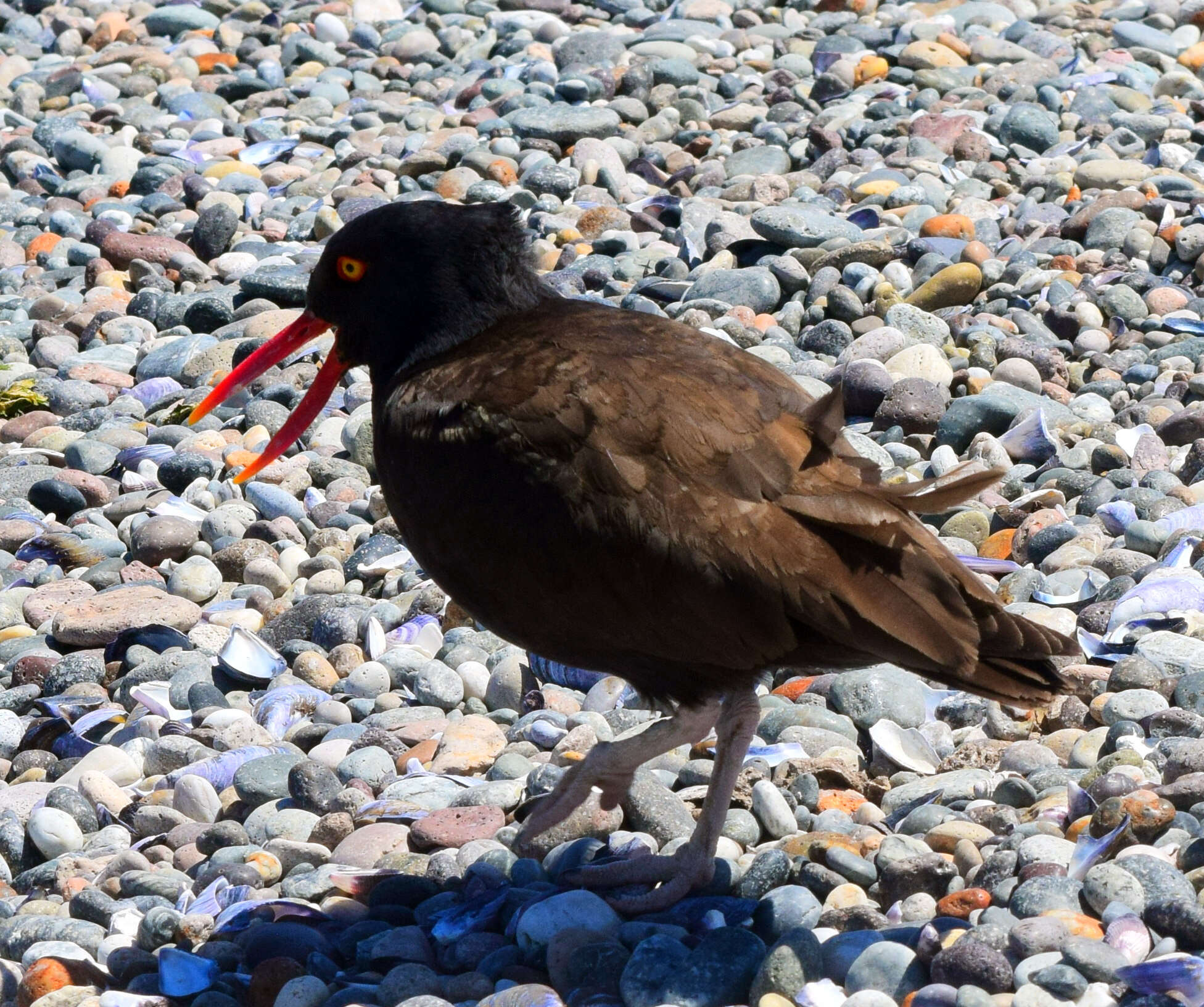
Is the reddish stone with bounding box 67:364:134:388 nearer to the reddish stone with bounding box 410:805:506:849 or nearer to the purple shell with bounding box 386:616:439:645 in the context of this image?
the purple shell with bounding box 386:616:439:645

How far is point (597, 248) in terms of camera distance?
7.82 metres

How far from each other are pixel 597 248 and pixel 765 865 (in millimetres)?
4586

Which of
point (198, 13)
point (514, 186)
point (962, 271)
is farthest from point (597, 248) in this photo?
point (198, 13)

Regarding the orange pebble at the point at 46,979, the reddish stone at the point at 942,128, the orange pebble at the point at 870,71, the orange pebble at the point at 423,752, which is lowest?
the orange pebble at the point at 423,752

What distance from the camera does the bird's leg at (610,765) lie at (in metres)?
3.86

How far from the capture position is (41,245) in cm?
863

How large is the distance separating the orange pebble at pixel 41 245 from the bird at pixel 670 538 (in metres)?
5.30

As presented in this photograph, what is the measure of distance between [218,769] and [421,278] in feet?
5.08

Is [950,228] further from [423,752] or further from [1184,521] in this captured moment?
[423,752]

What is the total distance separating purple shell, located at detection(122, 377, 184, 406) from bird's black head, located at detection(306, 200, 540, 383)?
3000 mm

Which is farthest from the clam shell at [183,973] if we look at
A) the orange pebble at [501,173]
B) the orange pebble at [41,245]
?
the orange pebble at [41,245]

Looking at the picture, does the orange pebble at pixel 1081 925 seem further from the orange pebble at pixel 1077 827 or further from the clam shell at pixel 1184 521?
the clam shell at pixel 1184 521

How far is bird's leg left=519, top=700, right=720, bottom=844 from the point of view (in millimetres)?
3857

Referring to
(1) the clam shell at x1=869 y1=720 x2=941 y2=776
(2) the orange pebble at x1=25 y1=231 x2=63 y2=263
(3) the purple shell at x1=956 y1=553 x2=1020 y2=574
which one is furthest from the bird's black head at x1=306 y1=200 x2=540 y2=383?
(2) the orange pebble at x1=25 y1=231 x2=63 y2=263
